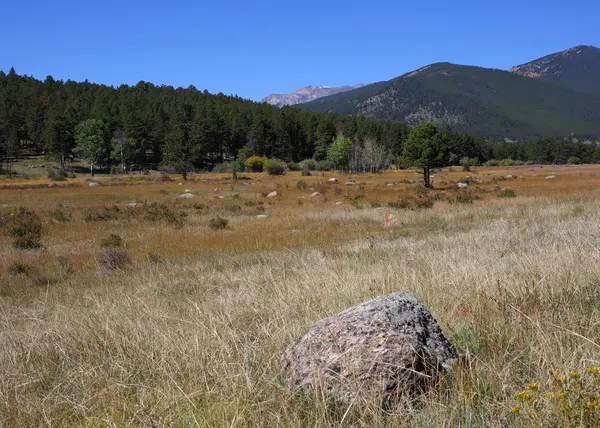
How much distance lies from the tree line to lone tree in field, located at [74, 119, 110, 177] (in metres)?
0.20

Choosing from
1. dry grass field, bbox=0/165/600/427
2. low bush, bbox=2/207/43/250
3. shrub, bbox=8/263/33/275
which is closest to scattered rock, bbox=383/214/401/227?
dry grass field, bbox=0/165/600/427

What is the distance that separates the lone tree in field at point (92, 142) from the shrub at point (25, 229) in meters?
67.6

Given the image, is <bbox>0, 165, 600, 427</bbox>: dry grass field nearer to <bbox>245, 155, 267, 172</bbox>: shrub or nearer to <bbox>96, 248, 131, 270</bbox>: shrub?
<bbox>96, 248, 131, 270</bbox>: shrub

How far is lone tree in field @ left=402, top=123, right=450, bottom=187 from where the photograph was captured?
47.1 m

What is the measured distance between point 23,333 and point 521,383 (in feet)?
17.6

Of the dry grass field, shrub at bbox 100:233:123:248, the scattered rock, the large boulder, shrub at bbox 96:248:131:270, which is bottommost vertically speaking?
shrub at bbox 100:233:123:248

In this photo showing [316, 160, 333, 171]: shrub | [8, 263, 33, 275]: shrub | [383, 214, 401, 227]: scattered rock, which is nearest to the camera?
[8, 263, 33, 275]: shrub

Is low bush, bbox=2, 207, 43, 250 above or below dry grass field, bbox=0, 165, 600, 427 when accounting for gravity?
below

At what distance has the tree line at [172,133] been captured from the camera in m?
95.6

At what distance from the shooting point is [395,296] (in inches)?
134

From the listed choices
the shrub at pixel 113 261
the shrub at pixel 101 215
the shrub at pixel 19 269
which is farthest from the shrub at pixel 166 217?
the shrub at pixel 19 269

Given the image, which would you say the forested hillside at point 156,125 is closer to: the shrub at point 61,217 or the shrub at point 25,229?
Answer: the shrub at point 61,217

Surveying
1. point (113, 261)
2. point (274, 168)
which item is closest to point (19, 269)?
point (113, 261)

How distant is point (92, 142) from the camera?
91.4 m
